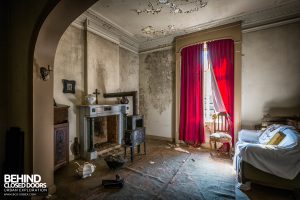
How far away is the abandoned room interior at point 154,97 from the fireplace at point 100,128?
1.1 inches

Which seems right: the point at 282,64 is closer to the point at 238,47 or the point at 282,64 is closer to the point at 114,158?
the point at 238,47

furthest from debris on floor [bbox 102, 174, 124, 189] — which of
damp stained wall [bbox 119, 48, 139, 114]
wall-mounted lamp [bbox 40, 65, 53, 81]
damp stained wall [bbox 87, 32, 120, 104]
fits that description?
damp stained wall [bbox 119, 48, 139, 114]

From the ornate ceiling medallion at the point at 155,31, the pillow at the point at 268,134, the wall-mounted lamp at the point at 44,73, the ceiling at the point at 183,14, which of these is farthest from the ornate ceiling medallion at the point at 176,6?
the pillow at the point at 268,134

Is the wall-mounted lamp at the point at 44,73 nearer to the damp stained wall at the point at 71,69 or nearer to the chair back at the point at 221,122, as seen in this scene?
the damp stained wall at the point at 71,69

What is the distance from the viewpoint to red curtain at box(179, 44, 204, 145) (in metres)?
4.75

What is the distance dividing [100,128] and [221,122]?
3.33 meters

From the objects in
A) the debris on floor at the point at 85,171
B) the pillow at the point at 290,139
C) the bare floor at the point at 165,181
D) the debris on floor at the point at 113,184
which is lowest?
the bare floor at the point at 165,181

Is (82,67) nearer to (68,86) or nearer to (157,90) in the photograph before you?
(68,86)

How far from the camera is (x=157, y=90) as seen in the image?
565cm

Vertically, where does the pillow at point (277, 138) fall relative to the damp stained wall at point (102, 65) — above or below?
below

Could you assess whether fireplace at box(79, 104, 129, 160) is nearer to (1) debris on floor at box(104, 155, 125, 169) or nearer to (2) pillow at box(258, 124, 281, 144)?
(1) debris on floor at box(104, 155, 125, 169)

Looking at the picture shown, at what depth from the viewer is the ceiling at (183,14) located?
3.42m

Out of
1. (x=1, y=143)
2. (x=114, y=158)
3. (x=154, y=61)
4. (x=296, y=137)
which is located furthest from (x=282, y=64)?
(x=1, y=143)

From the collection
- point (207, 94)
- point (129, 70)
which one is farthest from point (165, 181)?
point (129, 70)
